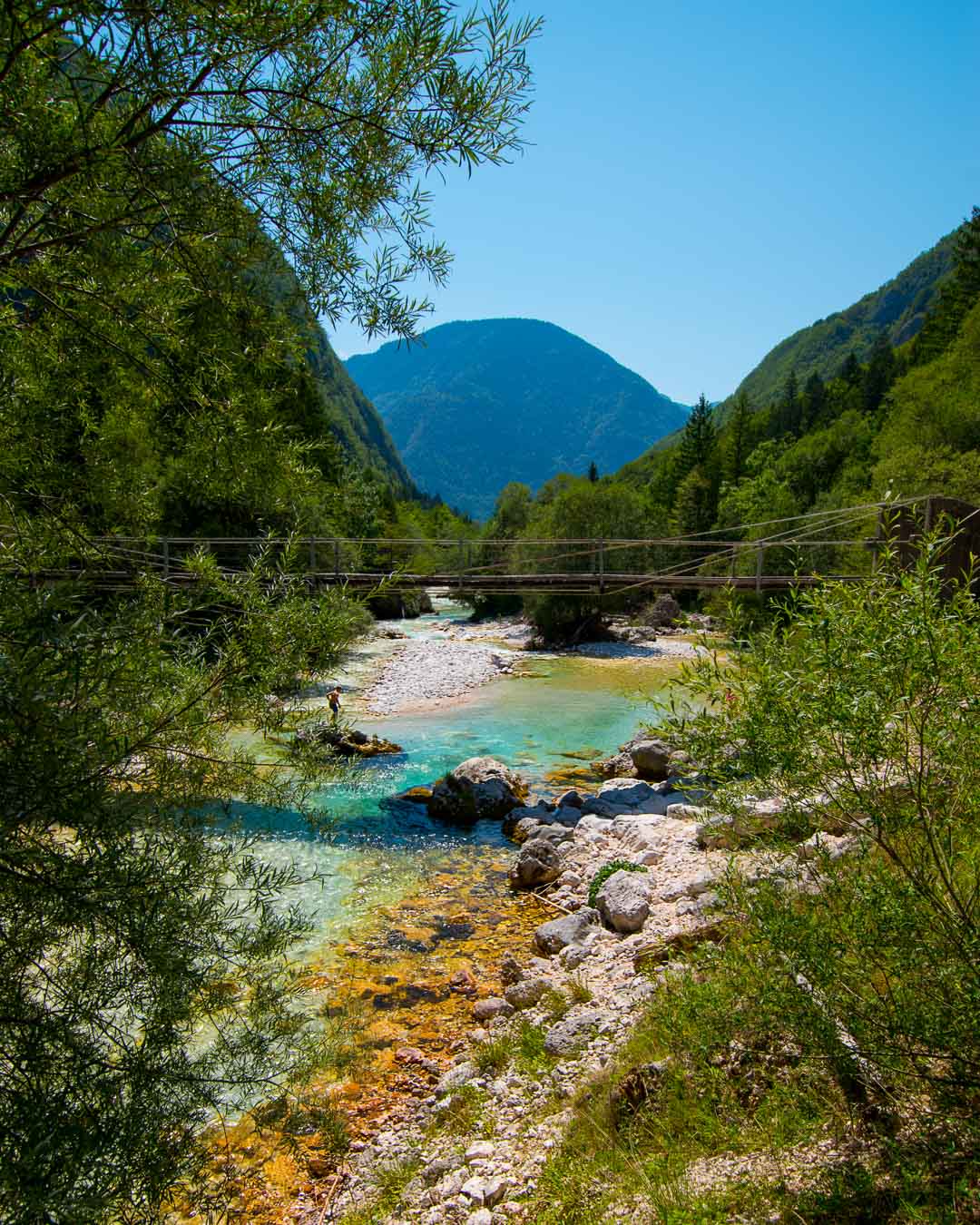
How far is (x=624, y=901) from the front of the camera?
556 cm

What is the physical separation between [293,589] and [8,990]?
50.3 inches

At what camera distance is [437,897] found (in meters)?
6.94

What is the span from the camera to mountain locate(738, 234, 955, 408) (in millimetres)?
105319

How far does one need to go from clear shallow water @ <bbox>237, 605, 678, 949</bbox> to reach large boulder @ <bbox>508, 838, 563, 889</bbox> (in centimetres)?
91

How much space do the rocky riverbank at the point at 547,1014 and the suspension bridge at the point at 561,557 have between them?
1.49 meters

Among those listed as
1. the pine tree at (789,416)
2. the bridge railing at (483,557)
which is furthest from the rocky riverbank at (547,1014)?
the pine tree at (789,416)

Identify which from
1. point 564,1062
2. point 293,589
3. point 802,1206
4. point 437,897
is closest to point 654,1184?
point 802,1206

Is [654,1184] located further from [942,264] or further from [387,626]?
[942,264]

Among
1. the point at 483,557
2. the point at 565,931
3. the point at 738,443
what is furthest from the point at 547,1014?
the point at 738,443

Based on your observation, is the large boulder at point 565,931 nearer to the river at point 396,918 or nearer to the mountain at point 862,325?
the river at point 396,918

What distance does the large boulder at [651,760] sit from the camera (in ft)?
34.4

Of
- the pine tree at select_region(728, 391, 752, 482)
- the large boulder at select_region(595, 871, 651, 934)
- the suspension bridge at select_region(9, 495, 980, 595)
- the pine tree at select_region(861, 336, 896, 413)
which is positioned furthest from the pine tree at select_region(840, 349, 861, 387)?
the large boulder at select_region(595, 871, 651, 934)

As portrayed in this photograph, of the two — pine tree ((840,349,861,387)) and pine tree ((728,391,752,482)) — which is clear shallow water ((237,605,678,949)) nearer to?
pine tree ((728,391,752,482))

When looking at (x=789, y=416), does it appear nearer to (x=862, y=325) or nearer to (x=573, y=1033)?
(x=573, y=1033)
